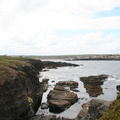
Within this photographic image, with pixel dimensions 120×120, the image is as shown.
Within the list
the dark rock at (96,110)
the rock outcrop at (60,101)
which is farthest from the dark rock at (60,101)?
the dark rock at (96,110)

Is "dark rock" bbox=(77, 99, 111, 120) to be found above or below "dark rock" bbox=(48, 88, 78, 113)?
above

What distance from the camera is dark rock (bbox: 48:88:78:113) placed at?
33.6 m

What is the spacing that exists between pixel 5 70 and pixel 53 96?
1434 cm

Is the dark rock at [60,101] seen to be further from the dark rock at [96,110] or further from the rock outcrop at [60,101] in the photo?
the dark rock at [96,110]

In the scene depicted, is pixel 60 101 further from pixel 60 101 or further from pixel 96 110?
pixel 96 110

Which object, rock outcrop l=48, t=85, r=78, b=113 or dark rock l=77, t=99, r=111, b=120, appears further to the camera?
rock outcrop l=48, t=85, r=78, b=113

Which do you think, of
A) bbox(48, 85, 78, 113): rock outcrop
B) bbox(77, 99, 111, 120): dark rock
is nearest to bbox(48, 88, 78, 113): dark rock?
bbox(48, 85, 78, 113): rock outcrop

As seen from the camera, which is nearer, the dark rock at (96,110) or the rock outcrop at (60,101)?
the dark rock at (96,110)

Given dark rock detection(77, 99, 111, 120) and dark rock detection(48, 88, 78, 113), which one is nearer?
dark rock detection(77, 99, 111, 120)

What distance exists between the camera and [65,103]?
34812 mm

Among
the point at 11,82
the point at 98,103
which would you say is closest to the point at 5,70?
the point at 11,82

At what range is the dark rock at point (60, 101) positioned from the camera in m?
33.6

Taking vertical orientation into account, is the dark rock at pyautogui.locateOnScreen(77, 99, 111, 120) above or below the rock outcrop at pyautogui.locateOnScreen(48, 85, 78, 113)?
Answer: above

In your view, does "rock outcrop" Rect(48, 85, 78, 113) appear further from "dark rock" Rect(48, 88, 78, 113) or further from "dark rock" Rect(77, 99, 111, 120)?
"dark rock" Rect(77, 99, 111, 120)
